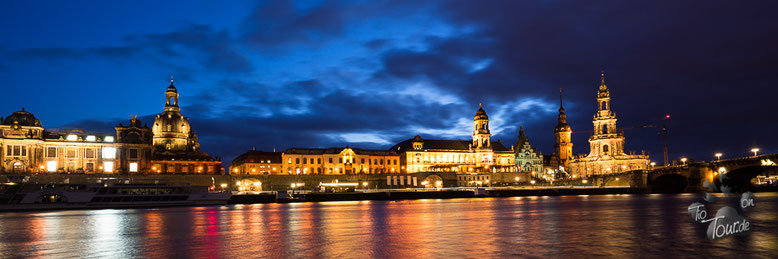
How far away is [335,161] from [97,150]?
186 ft

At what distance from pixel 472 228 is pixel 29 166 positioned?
365 feet

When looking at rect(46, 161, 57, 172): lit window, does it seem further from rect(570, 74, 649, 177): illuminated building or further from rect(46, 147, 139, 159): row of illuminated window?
rect(570, 74, 649, 177): illuminated building

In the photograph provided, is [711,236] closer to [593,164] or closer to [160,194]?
[160,194]

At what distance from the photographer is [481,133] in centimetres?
18250

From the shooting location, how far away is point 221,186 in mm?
126125

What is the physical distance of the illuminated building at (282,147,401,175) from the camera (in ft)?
486

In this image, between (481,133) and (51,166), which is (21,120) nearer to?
(51,166)

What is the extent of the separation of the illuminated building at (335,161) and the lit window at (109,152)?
39.4m

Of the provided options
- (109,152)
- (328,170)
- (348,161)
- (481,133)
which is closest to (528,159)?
(481,133)

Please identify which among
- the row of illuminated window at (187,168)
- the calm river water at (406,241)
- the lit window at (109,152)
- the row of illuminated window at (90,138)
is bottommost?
the calm river water at (406,241)

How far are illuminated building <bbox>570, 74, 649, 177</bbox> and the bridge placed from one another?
745 inches

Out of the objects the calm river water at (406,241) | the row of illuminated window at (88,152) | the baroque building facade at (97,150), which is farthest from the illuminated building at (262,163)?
the calm river water at (406,241)

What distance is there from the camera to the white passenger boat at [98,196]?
79.2 m

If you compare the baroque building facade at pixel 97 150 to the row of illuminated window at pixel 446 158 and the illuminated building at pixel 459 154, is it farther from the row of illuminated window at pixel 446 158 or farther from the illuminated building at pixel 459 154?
the row of illuminated window at pixel 446 158
